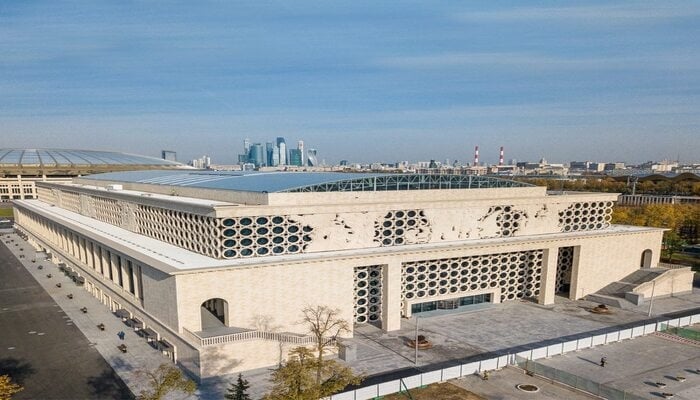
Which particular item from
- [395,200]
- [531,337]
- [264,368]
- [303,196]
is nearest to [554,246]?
[531,337]

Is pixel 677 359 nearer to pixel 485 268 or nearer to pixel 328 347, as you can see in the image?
pixel 485 268

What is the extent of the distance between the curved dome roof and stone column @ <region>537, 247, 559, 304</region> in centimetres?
10898

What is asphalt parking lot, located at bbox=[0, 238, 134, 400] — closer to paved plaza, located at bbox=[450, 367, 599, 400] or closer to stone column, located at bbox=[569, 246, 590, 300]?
paved plaza, located at bbox=[450, 367, 599, 400]

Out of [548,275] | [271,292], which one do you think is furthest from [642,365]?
[271,292]

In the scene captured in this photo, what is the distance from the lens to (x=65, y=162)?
119688 mm

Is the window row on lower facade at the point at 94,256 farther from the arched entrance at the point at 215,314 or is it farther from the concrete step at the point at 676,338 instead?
the concrete step at the point at 676,338

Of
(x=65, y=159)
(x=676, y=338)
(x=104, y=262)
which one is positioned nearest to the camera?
(x=676, y=338)

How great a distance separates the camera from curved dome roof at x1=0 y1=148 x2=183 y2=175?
4596 inches

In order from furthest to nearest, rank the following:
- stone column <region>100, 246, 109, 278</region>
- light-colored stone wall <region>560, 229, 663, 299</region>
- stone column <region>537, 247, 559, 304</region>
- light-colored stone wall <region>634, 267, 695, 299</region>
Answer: light-colored stone wall <region>634, 267, 695, 299</region>, light-colored stone wall <region>560, 229, 663, 299</region>, stone column <region>537, 247, 559, 304</region>, stone column <region>100, 246, 109, 278</region>

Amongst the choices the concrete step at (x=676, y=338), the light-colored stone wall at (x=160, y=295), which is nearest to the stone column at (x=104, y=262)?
the light-colored stone wall at (x=160, y=295)

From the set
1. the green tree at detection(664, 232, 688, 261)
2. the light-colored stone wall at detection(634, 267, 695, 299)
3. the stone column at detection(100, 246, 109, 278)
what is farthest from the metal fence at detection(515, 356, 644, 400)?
the green tree at detection(664, 232, 688, 261)

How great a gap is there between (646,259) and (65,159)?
130 metres

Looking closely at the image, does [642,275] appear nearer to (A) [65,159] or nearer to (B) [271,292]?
(B) [271,292]

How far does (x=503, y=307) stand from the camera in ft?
146
